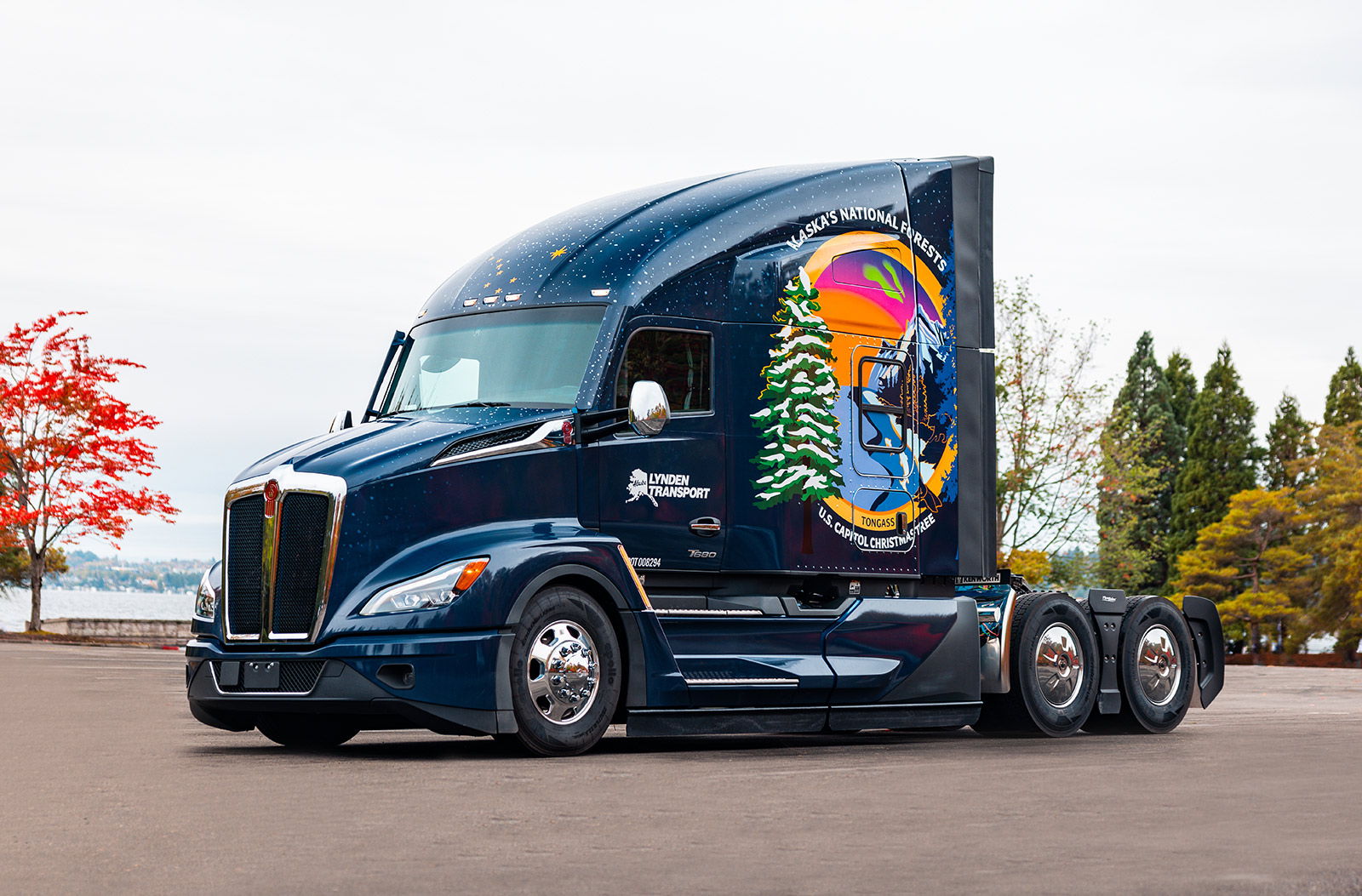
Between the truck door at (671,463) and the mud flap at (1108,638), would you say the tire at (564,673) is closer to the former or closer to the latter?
the truck door at (671,463)

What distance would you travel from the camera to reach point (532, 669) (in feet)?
36.9

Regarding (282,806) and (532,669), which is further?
(532,669)

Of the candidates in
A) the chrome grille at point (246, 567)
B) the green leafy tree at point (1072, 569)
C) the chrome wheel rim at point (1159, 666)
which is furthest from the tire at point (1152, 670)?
the green leafy tree at point (1072, 569)

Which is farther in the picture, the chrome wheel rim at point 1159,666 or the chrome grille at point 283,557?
the chrome wheel rim at point 1159,666

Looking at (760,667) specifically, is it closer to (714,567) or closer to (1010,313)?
(714,567)

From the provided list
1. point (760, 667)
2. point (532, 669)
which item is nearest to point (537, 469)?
point (532, 669)

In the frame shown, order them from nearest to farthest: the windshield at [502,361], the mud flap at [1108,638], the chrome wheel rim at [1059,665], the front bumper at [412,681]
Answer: the front bumper at [412,681]
the windshield at [502,361]
the chrome wheel rim at [1059,665]
the mud flap at [1108,638]

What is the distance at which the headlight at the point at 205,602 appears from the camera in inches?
469

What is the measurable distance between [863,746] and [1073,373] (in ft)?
130

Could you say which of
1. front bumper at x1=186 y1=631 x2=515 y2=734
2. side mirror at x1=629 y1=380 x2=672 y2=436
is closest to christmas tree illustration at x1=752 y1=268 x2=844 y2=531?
side mirror at x1=629 y1=380 x2=672 y2=436

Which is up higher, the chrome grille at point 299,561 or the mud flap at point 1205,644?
the chrome grille at point 299,561

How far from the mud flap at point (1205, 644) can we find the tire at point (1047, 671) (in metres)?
1.60

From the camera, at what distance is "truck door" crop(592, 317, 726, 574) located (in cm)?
1205

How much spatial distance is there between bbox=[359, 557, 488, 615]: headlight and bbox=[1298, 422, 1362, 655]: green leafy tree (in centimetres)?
5016
